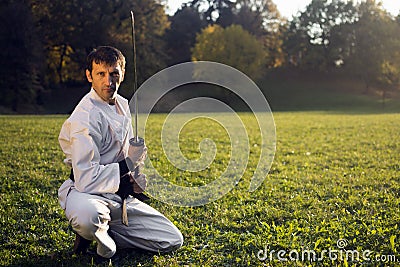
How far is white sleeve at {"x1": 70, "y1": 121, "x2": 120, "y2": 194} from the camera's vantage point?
4.16 meters

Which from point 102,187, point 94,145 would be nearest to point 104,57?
point 94,145

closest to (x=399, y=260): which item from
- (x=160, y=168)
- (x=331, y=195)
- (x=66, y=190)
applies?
(x=331, y=195)

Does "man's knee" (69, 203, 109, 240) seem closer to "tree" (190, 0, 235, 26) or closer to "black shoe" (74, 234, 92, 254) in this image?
"black shoe" (74, 234, 92, 254)

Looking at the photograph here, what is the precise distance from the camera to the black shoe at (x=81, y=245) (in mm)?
4609

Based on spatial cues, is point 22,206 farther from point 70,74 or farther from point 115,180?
point 70,74

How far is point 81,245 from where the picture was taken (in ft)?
15.2

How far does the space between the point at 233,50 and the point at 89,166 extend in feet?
161

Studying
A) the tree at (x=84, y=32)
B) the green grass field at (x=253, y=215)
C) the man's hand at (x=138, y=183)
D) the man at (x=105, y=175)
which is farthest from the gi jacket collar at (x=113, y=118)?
the tree at (x=84, y=32)

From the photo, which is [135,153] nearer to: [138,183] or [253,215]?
[138,183]

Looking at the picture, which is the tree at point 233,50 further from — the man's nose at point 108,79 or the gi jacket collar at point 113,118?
the man's nose at point 108,79

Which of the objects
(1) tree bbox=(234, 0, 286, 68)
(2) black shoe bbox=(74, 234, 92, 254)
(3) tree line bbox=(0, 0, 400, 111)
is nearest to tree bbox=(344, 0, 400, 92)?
(3) tree line bbox=(0, 0, 400, 111)

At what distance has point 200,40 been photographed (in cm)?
5466

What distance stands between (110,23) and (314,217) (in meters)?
43.9

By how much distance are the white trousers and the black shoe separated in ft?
0.79
